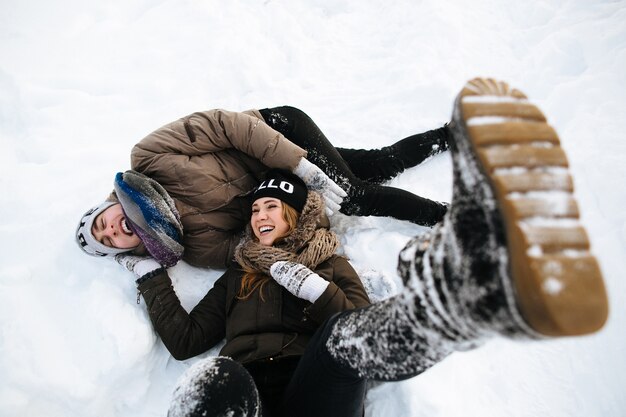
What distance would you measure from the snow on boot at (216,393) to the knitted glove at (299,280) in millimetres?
394

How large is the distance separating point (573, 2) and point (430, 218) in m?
2.31

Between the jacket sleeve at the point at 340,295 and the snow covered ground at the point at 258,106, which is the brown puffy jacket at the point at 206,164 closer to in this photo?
the snow covered ground at the point at 258,106

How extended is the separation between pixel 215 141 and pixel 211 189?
26cm

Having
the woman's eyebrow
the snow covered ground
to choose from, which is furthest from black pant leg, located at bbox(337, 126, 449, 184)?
the woman's eyebrow

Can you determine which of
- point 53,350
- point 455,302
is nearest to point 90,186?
point 53,350

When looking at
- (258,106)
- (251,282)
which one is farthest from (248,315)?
(258,106)

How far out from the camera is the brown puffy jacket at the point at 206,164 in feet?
6.22

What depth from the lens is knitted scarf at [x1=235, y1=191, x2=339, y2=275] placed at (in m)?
1.65

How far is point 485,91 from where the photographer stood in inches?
29.3

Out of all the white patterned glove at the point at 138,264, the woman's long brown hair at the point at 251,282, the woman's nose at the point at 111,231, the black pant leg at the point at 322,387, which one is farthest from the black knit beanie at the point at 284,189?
the black pant leg at the point at 322,387

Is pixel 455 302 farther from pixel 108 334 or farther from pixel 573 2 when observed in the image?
pixel 573 2

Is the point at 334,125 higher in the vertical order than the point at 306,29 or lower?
lower

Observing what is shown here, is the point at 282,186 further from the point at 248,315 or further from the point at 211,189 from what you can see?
the point at 248,315

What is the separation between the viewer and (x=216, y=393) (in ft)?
3.45
